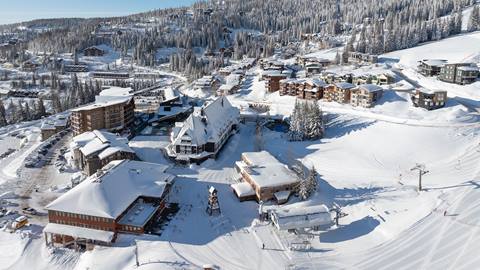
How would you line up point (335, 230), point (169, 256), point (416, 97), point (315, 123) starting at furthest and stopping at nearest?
point (416, 97), point (315, 123), point (335, 230), point (169, 256)

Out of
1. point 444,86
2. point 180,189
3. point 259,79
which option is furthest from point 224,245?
point 259,79

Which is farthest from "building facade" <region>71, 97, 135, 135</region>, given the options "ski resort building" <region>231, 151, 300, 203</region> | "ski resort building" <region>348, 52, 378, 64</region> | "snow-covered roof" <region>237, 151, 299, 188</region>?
"ski resort building" <region>348, 52, 378, 64</region>

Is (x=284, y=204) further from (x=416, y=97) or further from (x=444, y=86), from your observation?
(x=444, y=86)

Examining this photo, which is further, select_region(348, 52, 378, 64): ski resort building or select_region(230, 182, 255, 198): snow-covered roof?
select_region(348, 52, 378, 64): ski resort building

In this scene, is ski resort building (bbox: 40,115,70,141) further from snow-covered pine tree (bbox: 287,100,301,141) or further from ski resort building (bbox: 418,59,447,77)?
ski resort building (bbox: 418,59,447,77)

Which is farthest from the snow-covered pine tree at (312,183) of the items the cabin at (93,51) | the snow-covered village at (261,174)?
the cabin at (93,51)

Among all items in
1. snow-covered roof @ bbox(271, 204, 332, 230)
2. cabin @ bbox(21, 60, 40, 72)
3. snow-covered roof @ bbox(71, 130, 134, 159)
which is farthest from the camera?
cabin @ bbox(21, 60, 40, 72)

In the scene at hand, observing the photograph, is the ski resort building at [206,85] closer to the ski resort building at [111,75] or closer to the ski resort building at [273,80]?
the ski resort building at [273,80]
